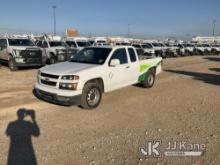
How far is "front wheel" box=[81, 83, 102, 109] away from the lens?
296 inches

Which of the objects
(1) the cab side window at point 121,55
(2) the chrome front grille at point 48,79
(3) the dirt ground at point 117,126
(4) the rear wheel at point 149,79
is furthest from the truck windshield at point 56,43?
(2) the chrome front grille at point 48,79

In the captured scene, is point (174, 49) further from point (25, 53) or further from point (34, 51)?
point (25, 53)

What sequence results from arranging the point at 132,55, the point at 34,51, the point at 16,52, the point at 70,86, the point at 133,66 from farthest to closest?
the point at 34,51 → the point at 16,52 → the point at 132,55 → the point at 133,66 → the point at 70,86

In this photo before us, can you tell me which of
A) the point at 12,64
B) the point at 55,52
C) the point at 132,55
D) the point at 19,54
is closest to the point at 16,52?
the point at 19,54

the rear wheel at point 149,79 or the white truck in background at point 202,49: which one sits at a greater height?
the white truck in background at point 202,49

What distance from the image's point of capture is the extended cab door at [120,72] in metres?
8.51

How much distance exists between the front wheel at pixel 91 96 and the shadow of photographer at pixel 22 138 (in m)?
1.45

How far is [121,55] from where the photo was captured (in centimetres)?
921

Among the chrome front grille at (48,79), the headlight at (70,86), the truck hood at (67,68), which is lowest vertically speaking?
the headlight at (70,86)

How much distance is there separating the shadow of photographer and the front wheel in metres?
1.45

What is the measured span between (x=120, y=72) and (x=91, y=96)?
5.22ft

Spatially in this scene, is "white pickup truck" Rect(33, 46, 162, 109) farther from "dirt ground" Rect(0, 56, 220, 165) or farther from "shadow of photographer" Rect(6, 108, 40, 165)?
"shadow of photographer" Rect(6, 108, 40, 165)

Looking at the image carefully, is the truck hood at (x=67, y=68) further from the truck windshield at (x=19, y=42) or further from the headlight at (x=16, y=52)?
the truck windshield at (x=19, y=42)

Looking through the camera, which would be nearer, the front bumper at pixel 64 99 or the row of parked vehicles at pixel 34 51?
the front bumper at pixel 64 99
